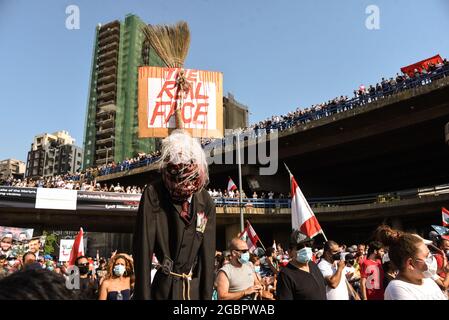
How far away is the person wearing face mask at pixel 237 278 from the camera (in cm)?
468

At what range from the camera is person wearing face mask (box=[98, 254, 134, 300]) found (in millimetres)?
5297

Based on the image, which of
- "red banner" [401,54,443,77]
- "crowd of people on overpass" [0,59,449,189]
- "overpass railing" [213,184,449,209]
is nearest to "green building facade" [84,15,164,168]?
"crowd of people on overpass" [0,59,449,189]

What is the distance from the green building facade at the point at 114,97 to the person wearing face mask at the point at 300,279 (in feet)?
271

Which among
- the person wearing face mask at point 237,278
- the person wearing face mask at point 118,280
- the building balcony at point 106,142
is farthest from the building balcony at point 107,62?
the person wearing face mask at point 237,278

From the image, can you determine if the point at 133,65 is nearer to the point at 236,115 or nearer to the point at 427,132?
the point at 236,115

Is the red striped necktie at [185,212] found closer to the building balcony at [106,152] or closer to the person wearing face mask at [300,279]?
the person wearing face mask at [300,279]

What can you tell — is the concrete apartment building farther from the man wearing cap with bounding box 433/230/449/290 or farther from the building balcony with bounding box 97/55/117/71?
the man wearing cap with bounding box 433/230/449/290

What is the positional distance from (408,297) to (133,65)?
95.7m

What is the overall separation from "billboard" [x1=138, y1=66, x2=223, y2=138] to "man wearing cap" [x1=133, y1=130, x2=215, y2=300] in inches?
533

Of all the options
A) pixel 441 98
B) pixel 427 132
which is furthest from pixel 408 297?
pixel 427 132

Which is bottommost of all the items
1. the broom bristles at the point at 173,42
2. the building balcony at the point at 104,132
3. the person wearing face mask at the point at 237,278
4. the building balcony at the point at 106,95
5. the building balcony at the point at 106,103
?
the person wearing face mask at the point at 237,278

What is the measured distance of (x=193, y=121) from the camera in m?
17.8

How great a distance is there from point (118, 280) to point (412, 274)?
13.2ft

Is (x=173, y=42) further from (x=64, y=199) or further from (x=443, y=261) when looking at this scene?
(x=64, y=199)
